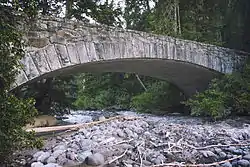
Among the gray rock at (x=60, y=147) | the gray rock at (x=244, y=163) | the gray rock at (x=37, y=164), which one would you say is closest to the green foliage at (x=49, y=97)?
the gray rock at (x=60, y=147)

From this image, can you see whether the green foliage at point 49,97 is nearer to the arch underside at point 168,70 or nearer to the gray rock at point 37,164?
the arch underside at point 168,70

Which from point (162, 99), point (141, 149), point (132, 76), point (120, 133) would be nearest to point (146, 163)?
point (141, 149)

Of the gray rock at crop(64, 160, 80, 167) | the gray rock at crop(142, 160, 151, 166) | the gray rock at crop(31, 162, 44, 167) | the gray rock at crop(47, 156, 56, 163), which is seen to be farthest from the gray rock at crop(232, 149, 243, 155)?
the gray rock at crop(31, 162, 44, 167)

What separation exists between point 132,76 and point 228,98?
25.7 ft

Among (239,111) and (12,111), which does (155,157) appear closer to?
(12,111)

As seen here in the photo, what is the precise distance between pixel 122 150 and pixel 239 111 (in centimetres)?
419

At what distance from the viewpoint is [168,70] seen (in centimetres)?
718

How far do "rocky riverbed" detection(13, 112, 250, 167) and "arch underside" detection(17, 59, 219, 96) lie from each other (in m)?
1.69

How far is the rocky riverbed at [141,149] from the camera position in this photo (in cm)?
312

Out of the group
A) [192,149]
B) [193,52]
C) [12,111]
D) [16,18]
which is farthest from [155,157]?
[193,52]

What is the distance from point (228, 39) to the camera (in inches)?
364

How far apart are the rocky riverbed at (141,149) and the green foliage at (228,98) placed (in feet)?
5.74

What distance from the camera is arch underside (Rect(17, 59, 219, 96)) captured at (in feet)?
19.2

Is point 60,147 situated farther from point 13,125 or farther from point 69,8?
point 69,8
